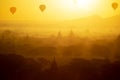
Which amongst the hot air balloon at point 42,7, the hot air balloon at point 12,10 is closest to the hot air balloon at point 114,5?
the hot air balloon at point 42,7

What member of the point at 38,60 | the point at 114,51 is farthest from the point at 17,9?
the point at 114,51

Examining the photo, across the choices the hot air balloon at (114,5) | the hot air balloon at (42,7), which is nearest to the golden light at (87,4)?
the hot air balloon at (114,5)

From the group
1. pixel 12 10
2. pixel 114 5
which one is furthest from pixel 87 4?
pixel 12 10

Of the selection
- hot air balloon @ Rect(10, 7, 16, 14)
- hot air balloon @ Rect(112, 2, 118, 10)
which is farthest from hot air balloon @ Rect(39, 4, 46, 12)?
hot air balloon @ Rect(112, 2, 118, 10)

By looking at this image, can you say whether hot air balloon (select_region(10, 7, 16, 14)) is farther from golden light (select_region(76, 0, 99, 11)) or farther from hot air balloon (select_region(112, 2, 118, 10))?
hot air balloon (select_region(112, 2, 118, 10))

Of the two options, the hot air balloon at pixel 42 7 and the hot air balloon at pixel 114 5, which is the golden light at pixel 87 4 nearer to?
the hot air balloon at pixel 114 5

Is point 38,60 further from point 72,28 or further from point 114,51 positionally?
point 114,51

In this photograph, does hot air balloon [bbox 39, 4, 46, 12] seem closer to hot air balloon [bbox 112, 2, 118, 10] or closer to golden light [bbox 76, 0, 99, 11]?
golden light [bbox 76, 0, 99, 11]

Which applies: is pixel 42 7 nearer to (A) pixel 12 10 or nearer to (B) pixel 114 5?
(A) pixel 12 10
